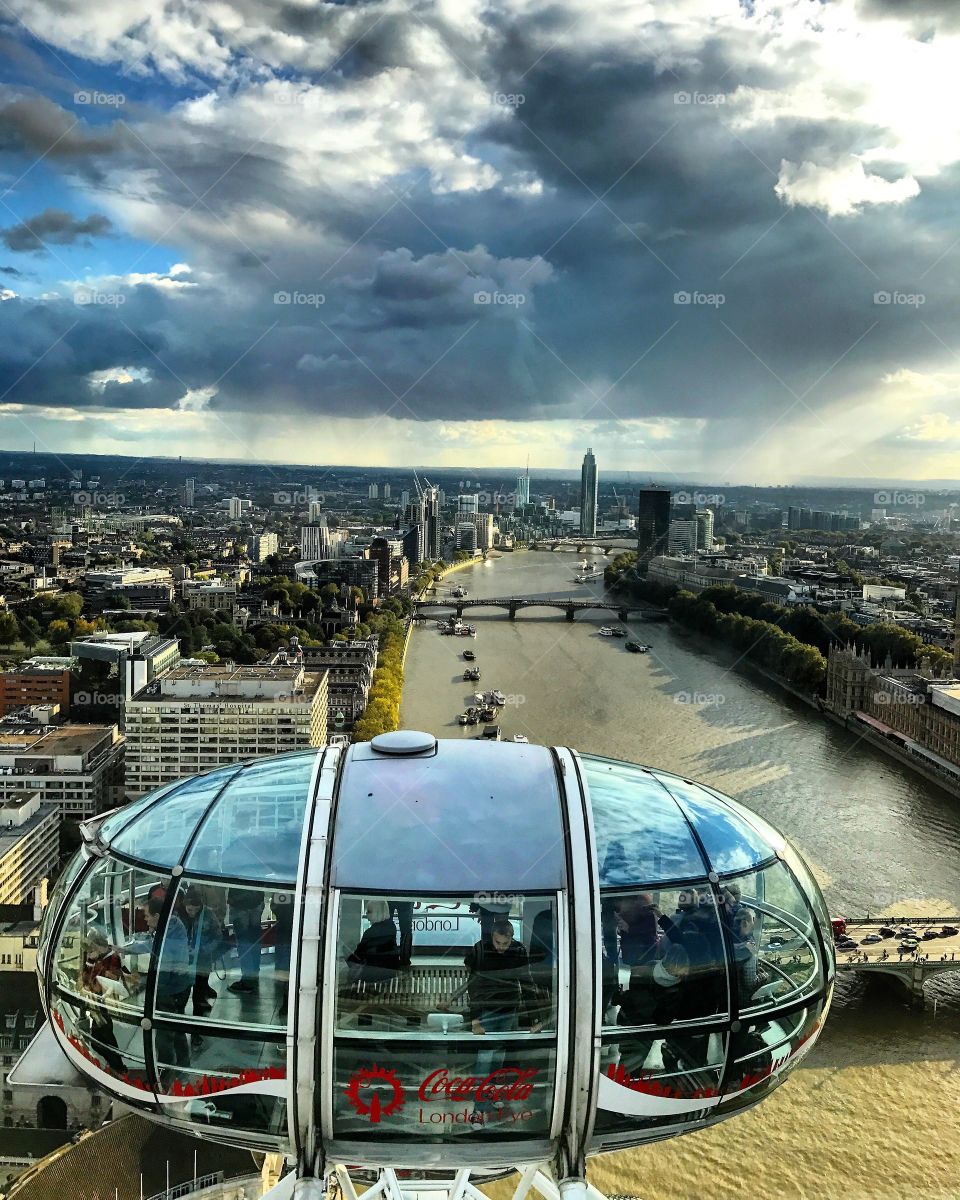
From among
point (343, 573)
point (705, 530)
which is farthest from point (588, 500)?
point (343, 573)

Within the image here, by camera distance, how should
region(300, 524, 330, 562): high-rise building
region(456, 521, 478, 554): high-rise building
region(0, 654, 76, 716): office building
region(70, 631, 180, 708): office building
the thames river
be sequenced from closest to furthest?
the thames river → region(70, 631, 180, 708): office building → region(0, 654, 76, 716): office building → region(300, 524, 330, 562): high-rise building → region(456, 521, 478, 554): high-rise building

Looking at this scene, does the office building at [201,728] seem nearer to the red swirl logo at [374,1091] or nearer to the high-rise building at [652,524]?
the red swirl logo at [374,1091]

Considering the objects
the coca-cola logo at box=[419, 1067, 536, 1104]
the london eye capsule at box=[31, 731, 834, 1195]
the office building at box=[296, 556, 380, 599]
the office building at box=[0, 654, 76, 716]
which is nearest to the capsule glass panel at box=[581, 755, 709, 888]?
the london eye capsule at box=[31, 731, 834, 1195]

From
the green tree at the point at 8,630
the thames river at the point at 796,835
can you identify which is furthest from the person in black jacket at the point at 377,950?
the green tree at the point at 8,630

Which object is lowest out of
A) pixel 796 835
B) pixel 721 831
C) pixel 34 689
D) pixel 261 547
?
pixel 796 835

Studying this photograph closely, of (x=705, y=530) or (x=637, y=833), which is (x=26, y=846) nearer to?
(x=637, y=833)

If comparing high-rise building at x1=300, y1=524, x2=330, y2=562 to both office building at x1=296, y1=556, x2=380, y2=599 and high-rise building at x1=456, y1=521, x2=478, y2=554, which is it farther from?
high-rise building at x1=456, y1=521, x2=478, y2=554
